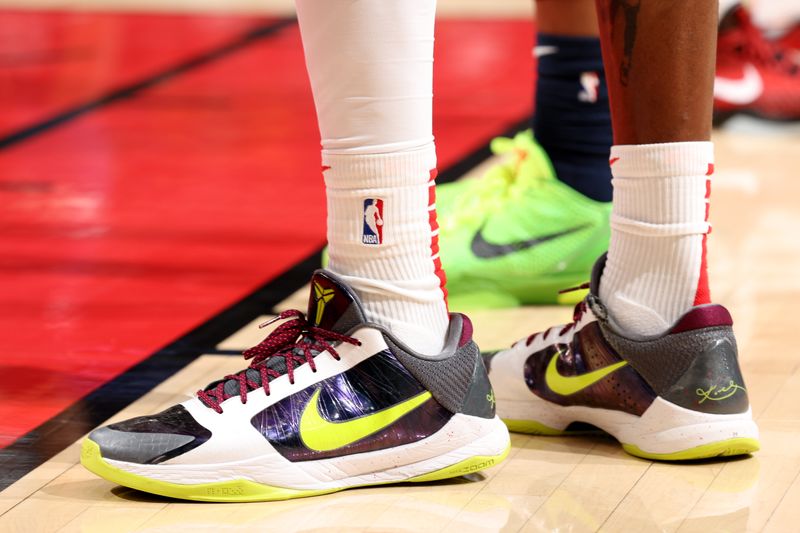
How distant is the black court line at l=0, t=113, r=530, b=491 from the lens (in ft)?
4.27

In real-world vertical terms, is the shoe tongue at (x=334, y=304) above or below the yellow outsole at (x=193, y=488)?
above

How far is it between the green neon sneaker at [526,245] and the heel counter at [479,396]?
0.56 metres

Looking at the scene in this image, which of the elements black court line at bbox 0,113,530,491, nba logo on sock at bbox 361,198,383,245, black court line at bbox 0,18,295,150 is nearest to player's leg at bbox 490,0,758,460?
nba logo on sock at bbox 361,198,383,245

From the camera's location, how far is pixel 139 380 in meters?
1.54

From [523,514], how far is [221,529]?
0.26 m

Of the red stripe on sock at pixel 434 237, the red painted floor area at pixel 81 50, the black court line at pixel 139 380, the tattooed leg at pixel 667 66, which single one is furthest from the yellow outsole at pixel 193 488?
the red painted floor area at pixel 81 50

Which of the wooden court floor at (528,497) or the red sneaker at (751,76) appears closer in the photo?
the wooden court floor at (528,497)

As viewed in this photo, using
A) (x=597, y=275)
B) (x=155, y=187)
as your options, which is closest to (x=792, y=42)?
(x=155, y=187)

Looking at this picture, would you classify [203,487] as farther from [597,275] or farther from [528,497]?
[597,275]

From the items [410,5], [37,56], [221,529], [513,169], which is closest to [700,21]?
[410,5]

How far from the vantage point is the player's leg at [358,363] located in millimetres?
1167

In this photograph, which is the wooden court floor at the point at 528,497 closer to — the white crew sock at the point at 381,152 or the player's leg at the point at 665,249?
the player's leg at the point at 665,249

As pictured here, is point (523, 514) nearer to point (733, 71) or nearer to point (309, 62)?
point (309, 62)

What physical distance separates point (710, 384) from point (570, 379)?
0.15 m
